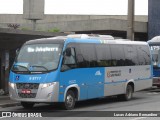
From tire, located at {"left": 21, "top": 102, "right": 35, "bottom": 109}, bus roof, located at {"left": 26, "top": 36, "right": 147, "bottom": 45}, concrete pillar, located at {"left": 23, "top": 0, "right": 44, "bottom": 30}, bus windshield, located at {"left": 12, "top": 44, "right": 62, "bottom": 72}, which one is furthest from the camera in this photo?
concrete pillar, located at {"left": 23, "top": 0, "right": 44, "bottom": 30}

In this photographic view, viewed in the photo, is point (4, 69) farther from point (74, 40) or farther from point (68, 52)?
point (68, 52)

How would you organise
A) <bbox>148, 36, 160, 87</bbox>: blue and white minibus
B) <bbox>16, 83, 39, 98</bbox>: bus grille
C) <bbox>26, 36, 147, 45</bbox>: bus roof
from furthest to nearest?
1. <bbox>148, 36, 160, 87</bbox>: blue and white minibus
2. <bbox>26, 36, 147, 45</bbox>: bus roof
3. <bbox>16, 83, 39, 98</bbox>: bus grille

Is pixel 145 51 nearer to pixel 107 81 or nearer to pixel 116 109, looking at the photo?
pixel 107 81

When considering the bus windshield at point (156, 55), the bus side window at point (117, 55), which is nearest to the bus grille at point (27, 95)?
the bus side window at point (117, 55)

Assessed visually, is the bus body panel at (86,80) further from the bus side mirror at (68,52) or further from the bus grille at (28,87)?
the bus grille at (28,87)

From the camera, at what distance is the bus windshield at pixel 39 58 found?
1658cm

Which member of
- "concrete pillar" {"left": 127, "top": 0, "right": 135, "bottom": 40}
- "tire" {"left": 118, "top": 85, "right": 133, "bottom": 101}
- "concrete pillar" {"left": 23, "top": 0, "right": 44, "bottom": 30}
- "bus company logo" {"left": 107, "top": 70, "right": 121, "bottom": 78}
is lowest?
"tire" {"left": 118, "top": 85, "right": 133, "bottom": 101}

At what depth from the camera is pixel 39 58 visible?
16.9 metres

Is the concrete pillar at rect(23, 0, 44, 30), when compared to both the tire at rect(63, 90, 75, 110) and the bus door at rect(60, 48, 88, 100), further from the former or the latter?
the tire at rect(63, 90, 75, 110)

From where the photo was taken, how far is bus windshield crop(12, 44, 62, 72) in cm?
1658

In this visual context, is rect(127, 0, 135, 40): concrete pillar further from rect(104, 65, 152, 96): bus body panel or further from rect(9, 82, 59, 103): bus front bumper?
rect(9, 82, 59, 103): bus front bumper

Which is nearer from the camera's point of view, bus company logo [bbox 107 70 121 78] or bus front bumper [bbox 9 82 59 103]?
bus front bumper [bbox 9 82 59 103]

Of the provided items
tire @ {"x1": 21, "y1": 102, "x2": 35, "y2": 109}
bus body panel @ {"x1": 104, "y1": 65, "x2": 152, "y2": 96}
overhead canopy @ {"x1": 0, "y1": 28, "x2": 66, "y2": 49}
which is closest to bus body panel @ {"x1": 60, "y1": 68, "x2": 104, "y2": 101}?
bus body panel @ {"x1": 104, "y1": 65, "x2": 152, "y2": 96}

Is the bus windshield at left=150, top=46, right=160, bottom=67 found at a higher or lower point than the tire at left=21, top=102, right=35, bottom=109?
higher
